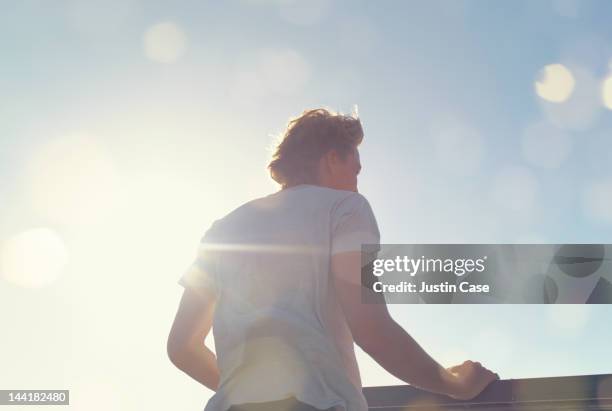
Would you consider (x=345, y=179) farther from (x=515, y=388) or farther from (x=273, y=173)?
(x=515, y=388)

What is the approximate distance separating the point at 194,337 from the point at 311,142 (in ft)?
2.61

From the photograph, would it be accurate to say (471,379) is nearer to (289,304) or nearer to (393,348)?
(393,348)

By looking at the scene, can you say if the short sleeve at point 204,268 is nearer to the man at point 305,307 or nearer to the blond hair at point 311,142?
the man at point 305,307

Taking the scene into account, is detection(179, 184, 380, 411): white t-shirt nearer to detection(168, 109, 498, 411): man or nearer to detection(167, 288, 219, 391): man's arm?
detection(168, 109, 498, 411): man

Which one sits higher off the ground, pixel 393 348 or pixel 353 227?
pixel 353 227

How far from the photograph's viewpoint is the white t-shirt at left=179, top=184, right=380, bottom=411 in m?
1.77

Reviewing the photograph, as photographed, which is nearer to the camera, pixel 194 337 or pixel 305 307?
pixel 305 307

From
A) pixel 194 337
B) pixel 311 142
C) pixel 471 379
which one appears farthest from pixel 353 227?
pixel 194 337

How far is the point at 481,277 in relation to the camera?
213 inches

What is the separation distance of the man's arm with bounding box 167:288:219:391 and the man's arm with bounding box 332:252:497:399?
57 centimetres

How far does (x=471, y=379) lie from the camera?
1.83 meters

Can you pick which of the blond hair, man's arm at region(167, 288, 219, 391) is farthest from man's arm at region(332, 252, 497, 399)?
man's arm at region(167, 288, 219, 391)

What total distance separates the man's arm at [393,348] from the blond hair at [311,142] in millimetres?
449

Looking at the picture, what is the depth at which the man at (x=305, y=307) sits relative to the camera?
177 cm
